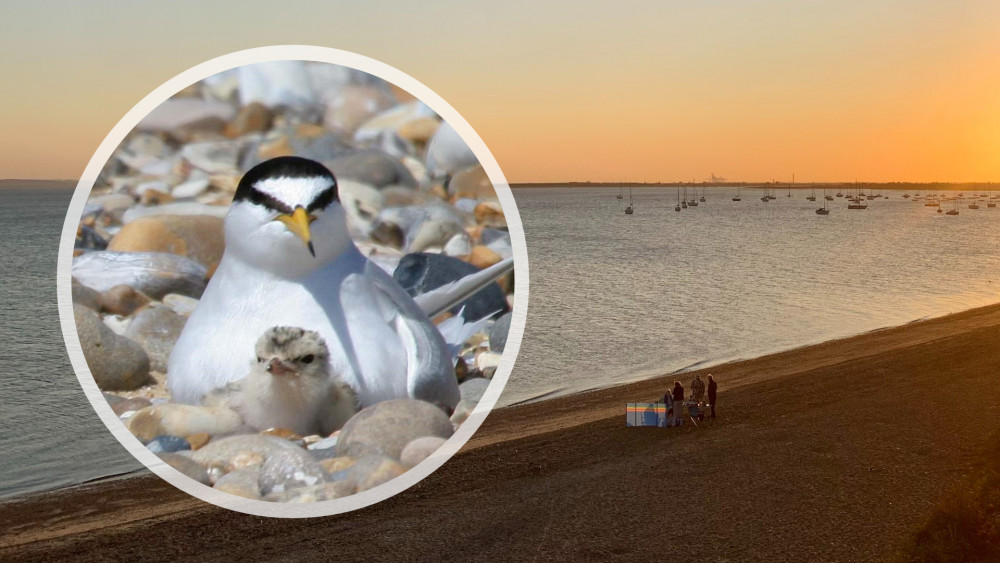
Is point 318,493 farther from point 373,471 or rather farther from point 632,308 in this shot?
point 632,308

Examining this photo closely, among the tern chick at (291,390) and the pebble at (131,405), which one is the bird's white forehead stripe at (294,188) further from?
the pebble at (131,405)

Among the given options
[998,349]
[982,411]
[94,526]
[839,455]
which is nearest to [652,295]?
[998,349]

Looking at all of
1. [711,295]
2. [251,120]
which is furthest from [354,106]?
[711,295]

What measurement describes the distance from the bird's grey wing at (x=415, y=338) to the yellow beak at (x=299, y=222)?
0.22 meters

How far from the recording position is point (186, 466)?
2.51 metres

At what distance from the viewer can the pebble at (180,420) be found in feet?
7.92

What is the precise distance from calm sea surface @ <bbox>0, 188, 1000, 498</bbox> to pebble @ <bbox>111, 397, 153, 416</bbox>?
60cm

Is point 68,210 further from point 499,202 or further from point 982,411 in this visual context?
point 982,411

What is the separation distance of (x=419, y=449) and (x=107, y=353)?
88 cm

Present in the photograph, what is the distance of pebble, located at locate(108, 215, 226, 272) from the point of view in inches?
94.9

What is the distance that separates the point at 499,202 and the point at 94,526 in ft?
42.9

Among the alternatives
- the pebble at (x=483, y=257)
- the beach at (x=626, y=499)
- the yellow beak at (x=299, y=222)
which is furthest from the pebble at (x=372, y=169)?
the beach at (x=626, y=499)

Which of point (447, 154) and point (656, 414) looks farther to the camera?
point (656, 414)

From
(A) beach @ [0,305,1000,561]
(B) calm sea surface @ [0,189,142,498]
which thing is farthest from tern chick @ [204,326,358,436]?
(A) beach @ [0,305,1000,561]
